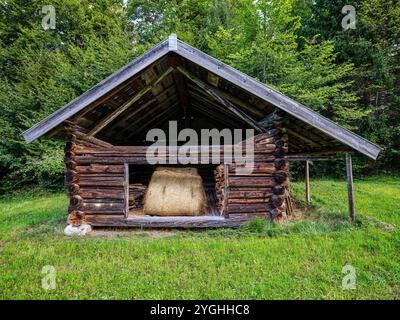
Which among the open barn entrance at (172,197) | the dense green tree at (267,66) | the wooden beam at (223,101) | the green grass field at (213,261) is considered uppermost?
the dense green tree at (267,66)

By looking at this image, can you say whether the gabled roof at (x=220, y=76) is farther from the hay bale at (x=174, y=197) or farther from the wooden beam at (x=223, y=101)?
the hay bale at (x=174, y=197)

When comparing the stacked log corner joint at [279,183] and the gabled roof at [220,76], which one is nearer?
the gabled roof at [220,76]

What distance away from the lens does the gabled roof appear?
223 inches

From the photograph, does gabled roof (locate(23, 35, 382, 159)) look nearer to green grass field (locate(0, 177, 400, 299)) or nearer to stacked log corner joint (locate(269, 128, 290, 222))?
stacked log corner joint (locate(269, 128, 290, 222))

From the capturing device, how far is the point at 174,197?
777cm

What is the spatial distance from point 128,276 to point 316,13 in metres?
19.2

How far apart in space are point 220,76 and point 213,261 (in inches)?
163

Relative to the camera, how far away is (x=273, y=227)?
6055mm

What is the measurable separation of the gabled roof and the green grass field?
2225mm

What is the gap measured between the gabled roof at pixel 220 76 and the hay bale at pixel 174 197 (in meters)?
3.40

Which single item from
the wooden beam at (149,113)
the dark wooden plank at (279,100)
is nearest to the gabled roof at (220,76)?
the dark wooden plank at (279,100)

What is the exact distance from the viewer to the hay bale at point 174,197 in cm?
762

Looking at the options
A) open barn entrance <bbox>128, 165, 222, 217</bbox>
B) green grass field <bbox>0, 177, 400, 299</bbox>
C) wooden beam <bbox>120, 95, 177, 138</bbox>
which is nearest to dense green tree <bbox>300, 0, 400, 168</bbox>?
green grass field <bbox>0, 177, 400, 299</bbox>
